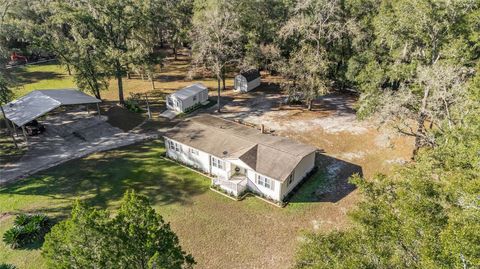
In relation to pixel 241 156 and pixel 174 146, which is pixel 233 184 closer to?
pixel 241 156

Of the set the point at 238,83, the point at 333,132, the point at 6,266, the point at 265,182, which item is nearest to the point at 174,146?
the point at 265,182

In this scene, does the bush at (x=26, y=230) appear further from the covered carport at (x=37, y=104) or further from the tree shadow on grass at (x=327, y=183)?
the tree shadow on grass at (x=327, y=183)

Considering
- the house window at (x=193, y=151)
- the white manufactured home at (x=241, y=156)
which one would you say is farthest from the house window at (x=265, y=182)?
the house window at (x=193, y=151)

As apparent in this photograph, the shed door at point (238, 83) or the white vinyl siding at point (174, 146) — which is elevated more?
the shed door at point (238, 83)

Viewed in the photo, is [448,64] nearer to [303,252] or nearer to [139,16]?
[303,252]

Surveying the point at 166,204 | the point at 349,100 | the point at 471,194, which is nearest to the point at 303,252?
the point at 471,194

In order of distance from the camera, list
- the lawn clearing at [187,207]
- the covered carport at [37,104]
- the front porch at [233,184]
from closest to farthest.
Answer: the lawn clearing at [187,207] → the front porch at [233,184] → the covered carport at [37,104]

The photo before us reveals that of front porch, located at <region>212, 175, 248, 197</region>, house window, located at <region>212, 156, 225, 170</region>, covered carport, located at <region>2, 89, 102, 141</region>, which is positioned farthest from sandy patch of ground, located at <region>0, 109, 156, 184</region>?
front porch, located at <region>212, 175, 248, 197</region>

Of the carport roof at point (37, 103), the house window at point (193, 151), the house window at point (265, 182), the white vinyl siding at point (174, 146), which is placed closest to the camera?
the house window at point (265, 182)
